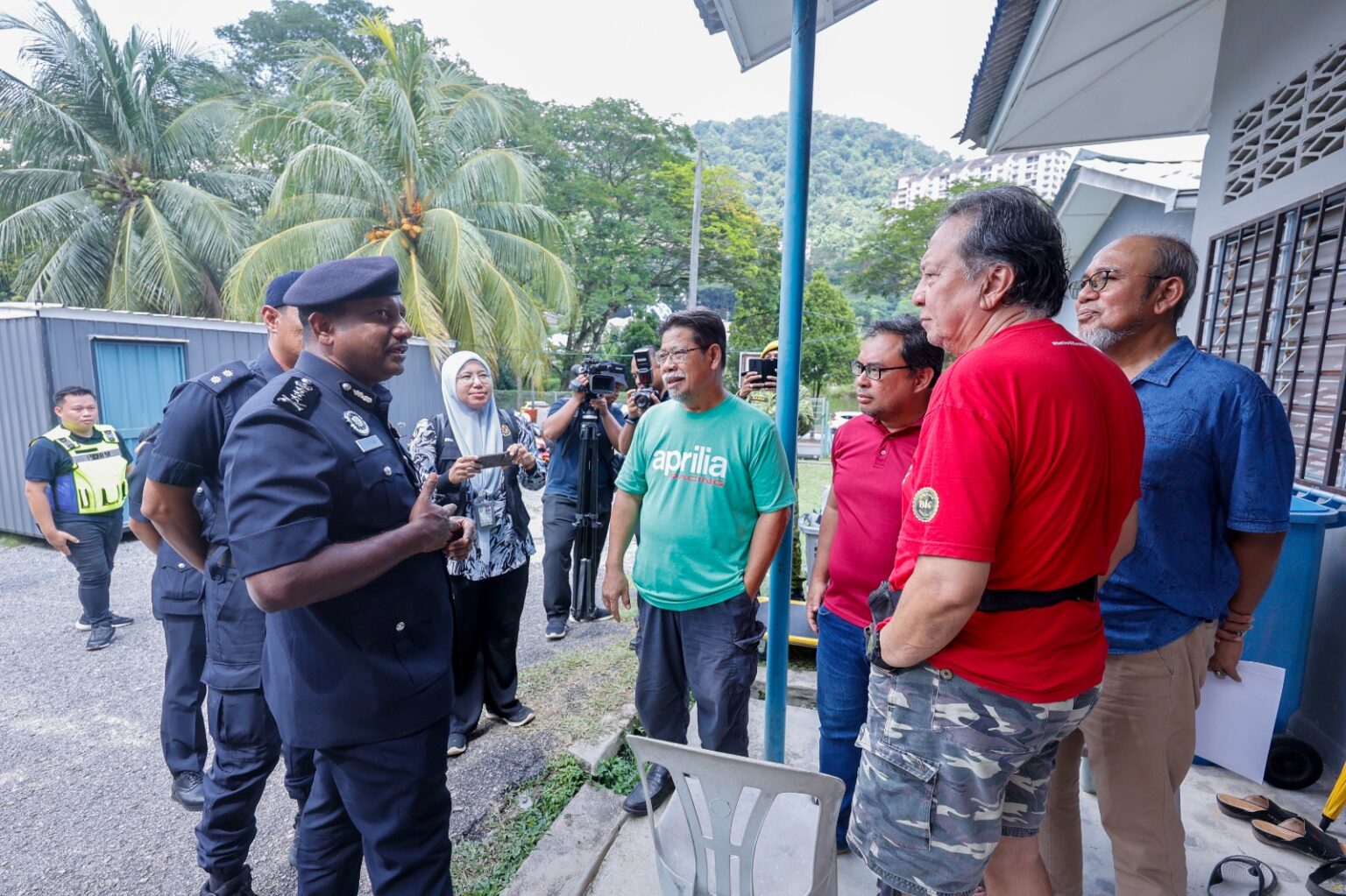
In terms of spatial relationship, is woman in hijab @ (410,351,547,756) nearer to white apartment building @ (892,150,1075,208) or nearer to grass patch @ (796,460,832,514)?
grass patch @ (796,460,832,514)

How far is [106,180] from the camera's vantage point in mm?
15008

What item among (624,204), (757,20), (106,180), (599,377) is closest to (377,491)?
(757,20)

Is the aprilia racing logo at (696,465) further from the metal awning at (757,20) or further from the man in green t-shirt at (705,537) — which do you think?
the metal awning at (757,20)

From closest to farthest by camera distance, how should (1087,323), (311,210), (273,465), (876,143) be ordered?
1. (273,465)
2. (1087,323)
3. (311,210)
4. (876,143)

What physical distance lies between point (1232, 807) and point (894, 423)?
201 centimetres

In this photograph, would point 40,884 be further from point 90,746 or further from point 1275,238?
point 1275,238

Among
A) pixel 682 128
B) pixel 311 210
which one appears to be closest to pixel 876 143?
pixel 682 128

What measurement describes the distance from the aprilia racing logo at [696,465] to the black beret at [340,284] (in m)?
1.11

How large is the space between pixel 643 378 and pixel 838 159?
78.6m

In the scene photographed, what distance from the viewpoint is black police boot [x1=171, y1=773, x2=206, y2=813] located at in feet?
9.05

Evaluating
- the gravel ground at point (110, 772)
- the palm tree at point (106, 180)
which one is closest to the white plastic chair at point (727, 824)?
the gravel ground at point (110, 772)

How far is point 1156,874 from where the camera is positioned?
1.75 m

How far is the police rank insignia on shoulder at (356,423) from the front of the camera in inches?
65.0

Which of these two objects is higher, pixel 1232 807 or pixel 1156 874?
pixel 1156 874
